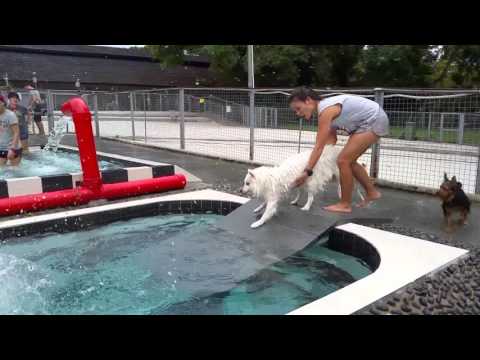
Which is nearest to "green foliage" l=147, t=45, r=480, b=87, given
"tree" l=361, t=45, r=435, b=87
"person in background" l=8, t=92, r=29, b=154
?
"tree" l=361, t=45, r=435, b=87

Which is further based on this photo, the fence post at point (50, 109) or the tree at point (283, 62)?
the tree at point (283, 62)

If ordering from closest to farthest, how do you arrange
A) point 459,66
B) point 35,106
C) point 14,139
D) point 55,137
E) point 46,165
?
point 14,139, point 46,165, point 55,137, point 35,106, point 459,66

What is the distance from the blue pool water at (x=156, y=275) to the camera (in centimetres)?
364

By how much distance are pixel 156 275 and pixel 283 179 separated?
1898 mm

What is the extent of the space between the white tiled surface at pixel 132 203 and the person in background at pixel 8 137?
3449 millimetres

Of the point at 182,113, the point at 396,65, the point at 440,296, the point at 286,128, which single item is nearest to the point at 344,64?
the point at 396,65

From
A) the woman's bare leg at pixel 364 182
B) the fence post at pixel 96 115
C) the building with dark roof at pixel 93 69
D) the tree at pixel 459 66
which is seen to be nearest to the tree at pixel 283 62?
the building with dark roof at pixel 93 69

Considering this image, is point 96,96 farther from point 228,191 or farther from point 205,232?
point 205,232

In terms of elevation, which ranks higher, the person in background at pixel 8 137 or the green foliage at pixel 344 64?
the green foliage at pixel 344 64

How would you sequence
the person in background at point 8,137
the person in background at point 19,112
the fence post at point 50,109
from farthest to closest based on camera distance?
the fence post at point 50,109
the person in background at point 19,112
the person in background at point 8,137

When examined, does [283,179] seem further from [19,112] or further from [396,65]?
[396,65]

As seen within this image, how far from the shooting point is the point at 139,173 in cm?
709

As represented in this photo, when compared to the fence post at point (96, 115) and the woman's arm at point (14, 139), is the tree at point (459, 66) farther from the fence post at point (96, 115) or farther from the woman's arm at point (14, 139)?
the woman's arm at point (14, 139)
